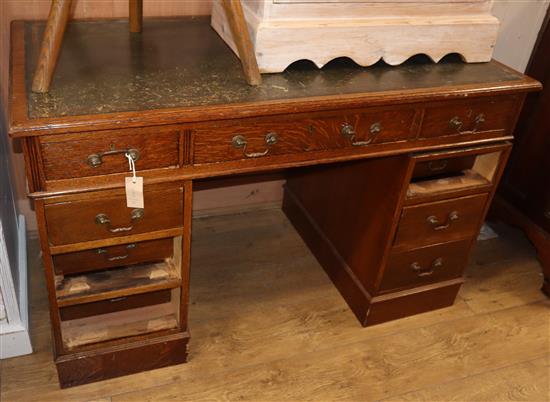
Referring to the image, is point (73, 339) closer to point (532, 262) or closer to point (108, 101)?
point (108, 101)

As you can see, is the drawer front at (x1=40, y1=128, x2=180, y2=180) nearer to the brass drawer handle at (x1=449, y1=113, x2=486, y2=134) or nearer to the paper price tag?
the paper price tag

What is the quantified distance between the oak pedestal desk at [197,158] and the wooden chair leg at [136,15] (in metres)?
0.04

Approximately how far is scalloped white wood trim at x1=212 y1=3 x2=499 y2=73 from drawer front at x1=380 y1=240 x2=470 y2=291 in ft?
2.09

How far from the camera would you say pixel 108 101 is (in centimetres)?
128

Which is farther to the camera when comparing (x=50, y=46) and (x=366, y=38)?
(x=366, y=38)

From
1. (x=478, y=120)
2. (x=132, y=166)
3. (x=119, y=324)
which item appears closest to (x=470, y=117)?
(x=478, y=120)

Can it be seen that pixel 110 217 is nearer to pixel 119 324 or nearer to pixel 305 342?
pixel 119 324

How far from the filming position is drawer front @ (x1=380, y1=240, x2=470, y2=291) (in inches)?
74.6

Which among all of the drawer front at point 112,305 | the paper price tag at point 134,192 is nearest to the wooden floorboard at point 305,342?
the drawer front at point 112,305

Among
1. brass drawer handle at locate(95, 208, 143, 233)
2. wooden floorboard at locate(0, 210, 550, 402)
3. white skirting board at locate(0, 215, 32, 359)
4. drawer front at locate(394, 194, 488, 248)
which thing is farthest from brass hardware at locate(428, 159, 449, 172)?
white skirting board at locate(0, 215, 32, 359)

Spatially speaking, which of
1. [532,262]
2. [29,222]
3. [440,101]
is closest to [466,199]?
[440,101]

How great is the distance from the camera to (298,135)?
1.44m

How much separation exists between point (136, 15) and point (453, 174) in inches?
45.7

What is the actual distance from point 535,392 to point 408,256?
0.60 m
